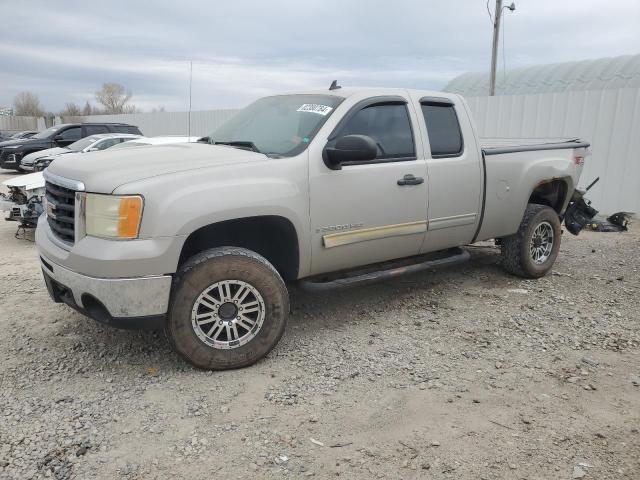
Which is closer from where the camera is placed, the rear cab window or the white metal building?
the rear cab window

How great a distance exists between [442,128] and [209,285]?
258 cm

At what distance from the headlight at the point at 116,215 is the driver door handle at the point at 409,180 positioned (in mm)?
2051

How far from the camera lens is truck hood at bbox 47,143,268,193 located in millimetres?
3336

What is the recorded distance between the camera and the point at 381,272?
4.45 meters

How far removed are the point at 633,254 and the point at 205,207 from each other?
19.6 feet

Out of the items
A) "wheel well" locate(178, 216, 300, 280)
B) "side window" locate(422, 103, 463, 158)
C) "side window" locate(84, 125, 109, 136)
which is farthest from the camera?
"side window" locate(84, 125, 109, 136)

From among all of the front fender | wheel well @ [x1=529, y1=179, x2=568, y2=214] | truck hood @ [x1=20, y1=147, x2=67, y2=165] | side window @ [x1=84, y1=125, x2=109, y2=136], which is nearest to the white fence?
side window @ [x1=84, y1=125, x2=109, y2=136]

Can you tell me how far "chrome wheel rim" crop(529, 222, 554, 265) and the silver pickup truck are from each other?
764mm

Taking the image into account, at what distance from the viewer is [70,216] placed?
3.54 m

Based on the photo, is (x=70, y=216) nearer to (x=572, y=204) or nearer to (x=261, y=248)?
(x=261, y=248)

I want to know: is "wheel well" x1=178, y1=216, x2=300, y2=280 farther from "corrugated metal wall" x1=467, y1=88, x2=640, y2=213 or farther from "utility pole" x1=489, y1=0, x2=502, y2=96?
"utility pole" x1=489, y1=0, x2=502, y2=96

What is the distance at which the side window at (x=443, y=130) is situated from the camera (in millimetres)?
4680

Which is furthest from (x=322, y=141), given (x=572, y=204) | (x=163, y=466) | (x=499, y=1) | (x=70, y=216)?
(x=499, y=1)

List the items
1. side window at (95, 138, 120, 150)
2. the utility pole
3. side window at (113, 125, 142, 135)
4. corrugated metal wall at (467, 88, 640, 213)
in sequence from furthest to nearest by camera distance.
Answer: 1. the utility pole
2. side window at (113, 125, 142, 135)
3. side window at (95, 138, 120, 150)
4. corrugated metal wall at (467, 88, 640, 213)
